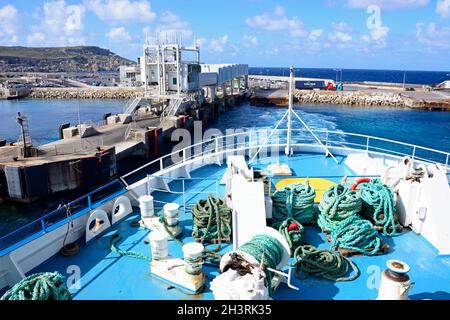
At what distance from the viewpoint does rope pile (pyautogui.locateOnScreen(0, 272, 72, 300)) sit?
152 inches

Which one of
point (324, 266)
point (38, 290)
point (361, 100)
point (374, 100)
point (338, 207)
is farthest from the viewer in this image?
point (361, 100)

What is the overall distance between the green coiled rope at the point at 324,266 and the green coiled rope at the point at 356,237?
406 millimetres

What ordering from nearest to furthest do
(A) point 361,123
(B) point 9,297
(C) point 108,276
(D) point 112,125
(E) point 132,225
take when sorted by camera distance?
(B) point 9,297 < (C) point 108,276 < (E) point 132,225 < (D) point 112,125 < (A) point 361,123

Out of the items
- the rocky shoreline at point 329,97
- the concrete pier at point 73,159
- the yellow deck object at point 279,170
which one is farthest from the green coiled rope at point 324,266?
the rocky shoreline at point 329,97

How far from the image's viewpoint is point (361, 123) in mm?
44812

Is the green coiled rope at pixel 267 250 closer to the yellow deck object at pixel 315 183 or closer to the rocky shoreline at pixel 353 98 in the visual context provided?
the yellow deck object at pixel 315 183

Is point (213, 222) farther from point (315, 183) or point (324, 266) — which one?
point (315, 183)

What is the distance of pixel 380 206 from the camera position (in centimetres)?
671

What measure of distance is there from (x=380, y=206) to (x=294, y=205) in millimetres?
1709

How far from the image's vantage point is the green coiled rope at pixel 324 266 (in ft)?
17.7

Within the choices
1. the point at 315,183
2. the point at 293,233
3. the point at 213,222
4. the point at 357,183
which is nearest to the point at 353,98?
the point at 315,183
